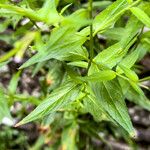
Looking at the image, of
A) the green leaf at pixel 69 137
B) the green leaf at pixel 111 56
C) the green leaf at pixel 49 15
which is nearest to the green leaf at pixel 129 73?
the green leaf at pixel 111 56

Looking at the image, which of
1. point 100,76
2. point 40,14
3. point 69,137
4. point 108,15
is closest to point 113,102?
point 100,76

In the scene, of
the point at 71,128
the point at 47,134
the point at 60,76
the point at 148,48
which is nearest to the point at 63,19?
the point at 148,48

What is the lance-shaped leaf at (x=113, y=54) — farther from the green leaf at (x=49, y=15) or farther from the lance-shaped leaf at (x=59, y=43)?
the green leaf at (x=49, y=15)

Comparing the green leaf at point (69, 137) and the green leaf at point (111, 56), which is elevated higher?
the green leaf at point (111, 56)

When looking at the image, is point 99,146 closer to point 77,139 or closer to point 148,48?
point 77,139

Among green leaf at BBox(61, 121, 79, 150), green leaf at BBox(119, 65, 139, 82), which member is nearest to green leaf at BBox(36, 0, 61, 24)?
green leaf at BBox(119, 65, 139, 82)

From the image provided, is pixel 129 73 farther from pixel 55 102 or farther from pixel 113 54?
pixel 55 102

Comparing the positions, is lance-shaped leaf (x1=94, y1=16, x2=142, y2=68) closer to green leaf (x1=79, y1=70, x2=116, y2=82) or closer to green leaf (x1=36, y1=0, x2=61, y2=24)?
green leaf (x1=79, y1=70, x2=116, y2=82)
